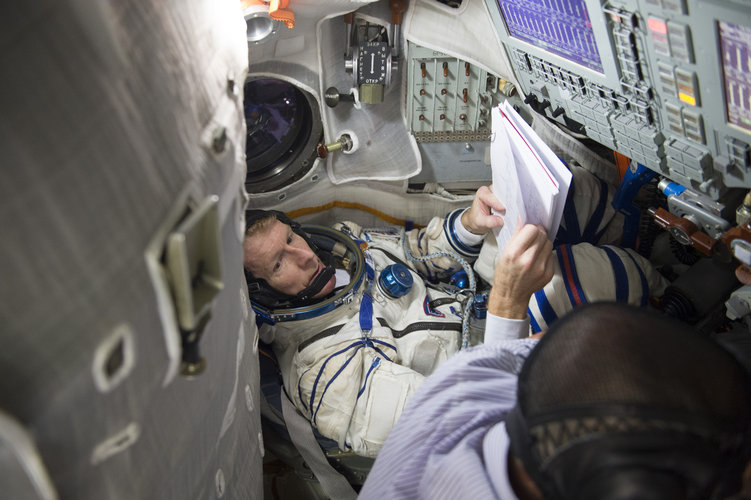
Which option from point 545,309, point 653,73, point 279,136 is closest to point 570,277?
point 545,309

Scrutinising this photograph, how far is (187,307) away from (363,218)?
6.49 feet

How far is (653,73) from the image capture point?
121 cm

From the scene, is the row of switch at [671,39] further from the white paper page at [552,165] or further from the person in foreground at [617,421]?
the person in foreground at [617,421]

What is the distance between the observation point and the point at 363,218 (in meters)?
2.61

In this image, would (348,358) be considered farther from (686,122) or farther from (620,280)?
(686,122)

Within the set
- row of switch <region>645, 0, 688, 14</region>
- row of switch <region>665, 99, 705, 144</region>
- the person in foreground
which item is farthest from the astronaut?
row of switch <region>645, 0, 688, 14</region>

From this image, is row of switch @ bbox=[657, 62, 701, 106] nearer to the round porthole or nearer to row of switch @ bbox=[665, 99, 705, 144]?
row of switch @ bbox=[665, 99, 705, 144]

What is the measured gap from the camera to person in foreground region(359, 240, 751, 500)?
0.65 metres

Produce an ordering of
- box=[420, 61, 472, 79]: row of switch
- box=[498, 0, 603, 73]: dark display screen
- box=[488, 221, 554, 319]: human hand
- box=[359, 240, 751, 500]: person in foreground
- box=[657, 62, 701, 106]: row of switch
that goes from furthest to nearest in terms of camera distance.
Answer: box=[420, 61, 472, 79]: row of switch → box=[488, 221, 554, 319]: human hand → box=[498, 0, 603, 73]: dark display screen → box=[657, 62, 701, 106]: row of switch → box=[359, 240, 751, 500]: person in foreground

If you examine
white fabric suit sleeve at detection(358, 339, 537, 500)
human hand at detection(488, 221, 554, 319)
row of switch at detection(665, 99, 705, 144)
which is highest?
row of switch at detection(665, 99, 705, 144)

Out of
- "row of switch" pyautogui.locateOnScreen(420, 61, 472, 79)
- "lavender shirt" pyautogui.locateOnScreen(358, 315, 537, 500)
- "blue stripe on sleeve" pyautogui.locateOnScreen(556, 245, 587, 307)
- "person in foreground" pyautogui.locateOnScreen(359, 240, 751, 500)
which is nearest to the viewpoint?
"person in foreground" pyautogui.locateOnScreen(359, 240, 751, 500)

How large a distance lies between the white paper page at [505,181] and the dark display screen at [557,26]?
24 centimetres

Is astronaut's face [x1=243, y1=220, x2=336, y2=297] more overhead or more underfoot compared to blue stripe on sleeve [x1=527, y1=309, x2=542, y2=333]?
more overhead

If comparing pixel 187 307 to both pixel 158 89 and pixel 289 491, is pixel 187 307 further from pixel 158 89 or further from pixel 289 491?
pixel 289 491
